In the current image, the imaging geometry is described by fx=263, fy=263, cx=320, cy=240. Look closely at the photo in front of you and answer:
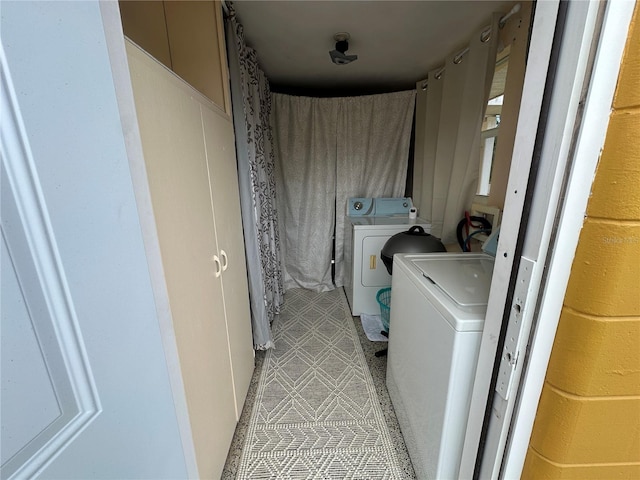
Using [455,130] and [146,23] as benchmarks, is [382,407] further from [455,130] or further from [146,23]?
[146,23]

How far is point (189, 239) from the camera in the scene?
94 centimetres

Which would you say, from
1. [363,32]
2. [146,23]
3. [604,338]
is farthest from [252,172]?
[604,338]

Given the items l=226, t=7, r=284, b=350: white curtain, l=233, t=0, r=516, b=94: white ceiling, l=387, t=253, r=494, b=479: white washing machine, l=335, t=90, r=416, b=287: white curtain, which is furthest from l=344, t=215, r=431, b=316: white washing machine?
l=233, t=0, r=516, b=94: white ceiling

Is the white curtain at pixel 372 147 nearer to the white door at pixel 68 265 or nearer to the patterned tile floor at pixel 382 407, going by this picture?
the patterned tile floor at pixel 382 407

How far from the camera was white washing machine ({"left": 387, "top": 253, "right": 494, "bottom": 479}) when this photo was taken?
89 cm

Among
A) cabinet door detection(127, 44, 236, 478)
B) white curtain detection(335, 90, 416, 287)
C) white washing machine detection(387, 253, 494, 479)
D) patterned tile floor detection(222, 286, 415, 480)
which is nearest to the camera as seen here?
cabinet door detection(127, 44, 236, 478)

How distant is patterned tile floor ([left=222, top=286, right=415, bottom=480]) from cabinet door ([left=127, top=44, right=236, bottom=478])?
16 centimetres

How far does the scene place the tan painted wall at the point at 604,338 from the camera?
0.50 m

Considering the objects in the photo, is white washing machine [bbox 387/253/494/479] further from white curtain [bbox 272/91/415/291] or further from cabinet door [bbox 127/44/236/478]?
white curtain [bbox 272/91/415/291]

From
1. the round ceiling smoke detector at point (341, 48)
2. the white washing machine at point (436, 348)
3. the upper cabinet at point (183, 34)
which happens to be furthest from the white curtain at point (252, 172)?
the white washing machine at point (436, 348)

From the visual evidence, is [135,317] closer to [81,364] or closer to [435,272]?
[81,364]

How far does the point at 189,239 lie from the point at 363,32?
→ 69.4 inches

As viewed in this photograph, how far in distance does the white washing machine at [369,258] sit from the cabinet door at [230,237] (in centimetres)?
118

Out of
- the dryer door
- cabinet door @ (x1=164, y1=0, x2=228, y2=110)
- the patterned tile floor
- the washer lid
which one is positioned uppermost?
cabinet door @ (x1=164, y1=0, x2=228, y2=110)
